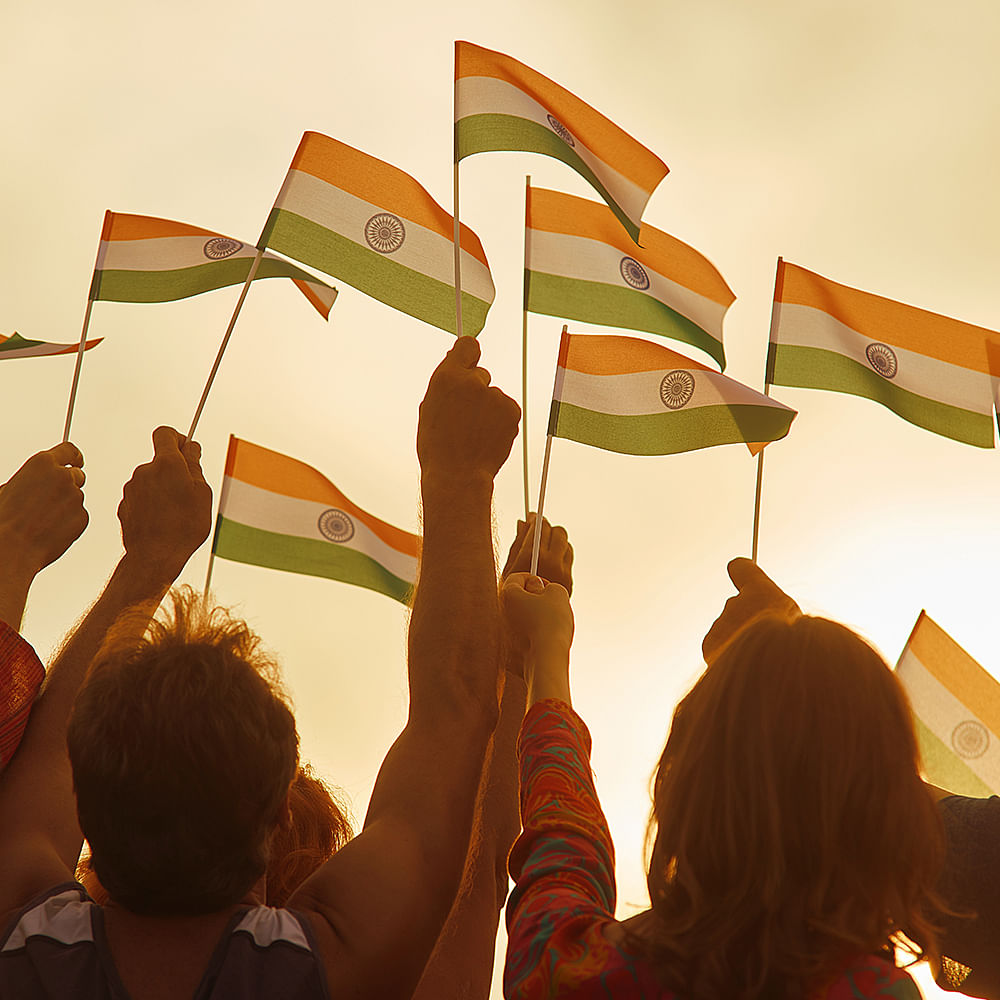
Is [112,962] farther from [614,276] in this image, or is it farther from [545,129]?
[614,276]

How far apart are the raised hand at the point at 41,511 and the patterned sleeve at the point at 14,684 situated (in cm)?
75

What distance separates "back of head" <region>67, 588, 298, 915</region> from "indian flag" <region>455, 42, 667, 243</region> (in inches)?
123

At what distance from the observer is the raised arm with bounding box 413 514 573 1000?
258cm

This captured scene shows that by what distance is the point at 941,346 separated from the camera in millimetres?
6074

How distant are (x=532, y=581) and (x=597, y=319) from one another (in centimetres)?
279

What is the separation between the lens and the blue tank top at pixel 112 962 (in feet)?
5.96

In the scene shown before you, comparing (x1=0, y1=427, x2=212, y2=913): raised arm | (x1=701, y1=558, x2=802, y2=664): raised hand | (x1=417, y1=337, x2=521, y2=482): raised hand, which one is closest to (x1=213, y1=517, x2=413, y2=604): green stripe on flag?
(x1=0, y1=427, x2=212, y2=913): raised arm

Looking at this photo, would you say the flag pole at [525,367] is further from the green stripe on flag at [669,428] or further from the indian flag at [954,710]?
the indian flag at [954,710]

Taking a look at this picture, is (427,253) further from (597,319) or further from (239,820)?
(239,820)

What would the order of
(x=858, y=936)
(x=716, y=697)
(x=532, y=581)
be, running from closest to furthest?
(x=858, y=936), (x=716, y=697), (x=532, y=581)

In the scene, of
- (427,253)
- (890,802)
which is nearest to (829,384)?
(427,253)

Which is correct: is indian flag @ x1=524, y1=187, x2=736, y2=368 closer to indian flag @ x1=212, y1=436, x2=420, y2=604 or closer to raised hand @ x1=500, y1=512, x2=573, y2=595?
raised hand @ x1=500, y1=512, x2=573, y2=595

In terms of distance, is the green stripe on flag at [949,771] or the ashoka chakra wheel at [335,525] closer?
the green stripe on flag at [949,771]

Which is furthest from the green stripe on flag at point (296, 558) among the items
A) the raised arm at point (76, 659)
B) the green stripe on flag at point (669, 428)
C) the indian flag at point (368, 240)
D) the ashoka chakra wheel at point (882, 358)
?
the raised arm at point (76, 659)
